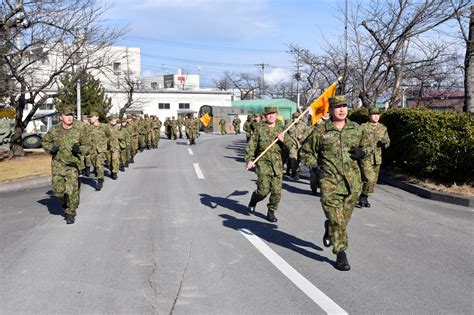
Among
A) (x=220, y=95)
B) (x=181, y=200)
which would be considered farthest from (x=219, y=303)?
(x=220, y=95)

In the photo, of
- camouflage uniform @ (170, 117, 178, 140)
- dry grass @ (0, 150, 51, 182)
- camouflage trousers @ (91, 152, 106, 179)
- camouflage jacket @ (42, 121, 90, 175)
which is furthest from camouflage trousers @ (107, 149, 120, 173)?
camouflage uniform @ (170, 117, 178, 140)

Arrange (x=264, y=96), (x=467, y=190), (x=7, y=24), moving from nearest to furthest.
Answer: (x=467, y=190), (x=7, y=24), (x=264, y=96)

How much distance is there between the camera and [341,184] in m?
5.75

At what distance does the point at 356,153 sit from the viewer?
18.5 feet

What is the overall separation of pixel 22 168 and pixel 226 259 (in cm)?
1280

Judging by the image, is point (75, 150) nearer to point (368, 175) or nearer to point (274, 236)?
point (274, 236)

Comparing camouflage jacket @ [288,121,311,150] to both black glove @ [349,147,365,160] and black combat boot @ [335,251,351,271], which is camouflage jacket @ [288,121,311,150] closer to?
black glove @ [349,147,365,160]

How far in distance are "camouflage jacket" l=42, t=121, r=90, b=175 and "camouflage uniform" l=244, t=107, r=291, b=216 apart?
279 centimetres

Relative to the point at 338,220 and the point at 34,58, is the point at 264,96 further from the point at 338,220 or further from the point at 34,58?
the point at 338,220

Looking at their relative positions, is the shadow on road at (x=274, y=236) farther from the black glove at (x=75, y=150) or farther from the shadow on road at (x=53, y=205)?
the shadow on road at (x=53, y=205)

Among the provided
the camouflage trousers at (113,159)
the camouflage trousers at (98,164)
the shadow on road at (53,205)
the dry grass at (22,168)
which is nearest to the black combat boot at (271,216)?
the shadow on road at (53,205)

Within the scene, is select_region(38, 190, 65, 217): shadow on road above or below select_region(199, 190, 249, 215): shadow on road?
below

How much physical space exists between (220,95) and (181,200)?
2195 inches

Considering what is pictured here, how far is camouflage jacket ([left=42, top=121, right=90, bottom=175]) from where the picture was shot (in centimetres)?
847
